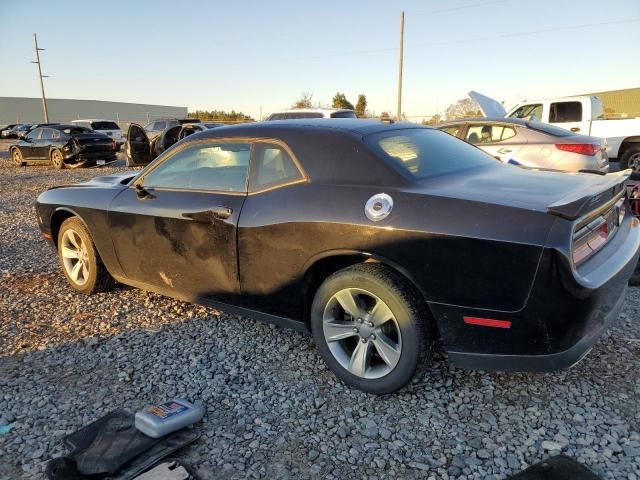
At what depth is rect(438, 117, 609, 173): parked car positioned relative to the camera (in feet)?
24.3

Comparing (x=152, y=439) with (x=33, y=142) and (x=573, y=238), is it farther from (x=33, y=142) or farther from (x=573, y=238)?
(x=33, y=142)

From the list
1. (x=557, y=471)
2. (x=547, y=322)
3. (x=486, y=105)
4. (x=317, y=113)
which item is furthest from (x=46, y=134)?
(x=557, y=471)

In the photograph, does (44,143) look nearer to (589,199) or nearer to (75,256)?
(75,256)

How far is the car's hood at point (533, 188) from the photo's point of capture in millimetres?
2297

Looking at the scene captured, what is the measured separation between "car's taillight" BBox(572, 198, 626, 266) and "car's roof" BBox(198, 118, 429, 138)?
137 centimetres

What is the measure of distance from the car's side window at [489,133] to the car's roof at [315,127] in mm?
4916

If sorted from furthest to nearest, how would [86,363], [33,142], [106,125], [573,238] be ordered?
[106,125] → [33,142] → [86,363] → [573,238]

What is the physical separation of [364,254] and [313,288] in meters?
0.50

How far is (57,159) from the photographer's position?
16.6 metres

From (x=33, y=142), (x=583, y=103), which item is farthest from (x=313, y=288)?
(x=33, y=142)

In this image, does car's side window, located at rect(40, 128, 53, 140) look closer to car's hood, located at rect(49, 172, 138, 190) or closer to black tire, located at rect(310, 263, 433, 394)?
car's hood, located at rect(49, 172, 138, 190)

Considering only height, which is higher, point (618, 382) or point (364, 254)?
point (364, 254)

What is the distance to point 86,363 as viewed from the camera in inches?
128

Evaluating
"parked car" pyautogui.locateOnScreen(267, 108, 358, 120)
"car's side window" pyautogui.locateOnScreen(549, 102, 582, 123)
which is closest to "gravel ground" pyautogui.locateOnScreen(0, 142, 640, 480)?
"car's side window" pyautogui.locateOnScreen(549, 102, 582, 123)
